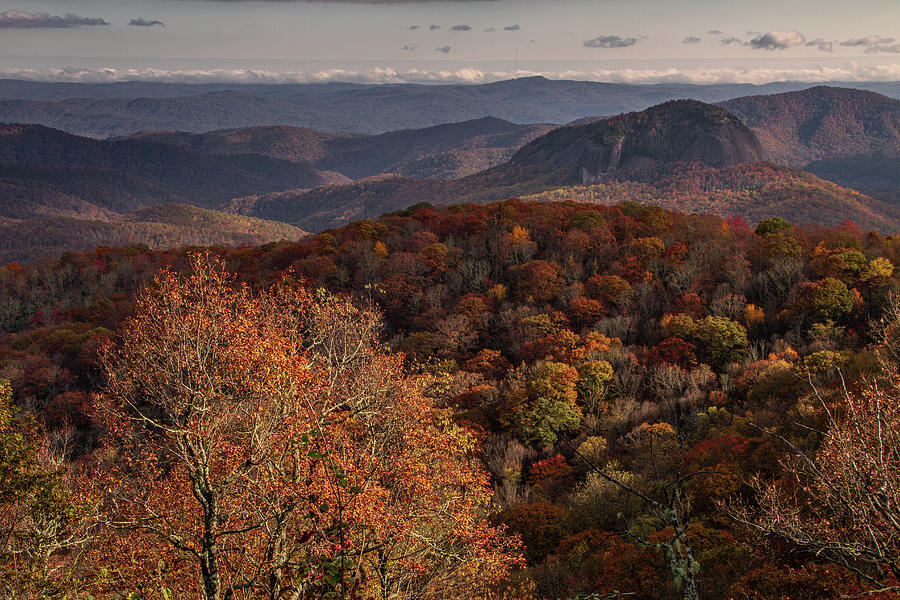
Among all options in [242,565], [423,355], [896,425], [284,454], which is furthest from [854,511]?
[423,355]

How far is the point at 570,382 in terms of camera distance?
152ft

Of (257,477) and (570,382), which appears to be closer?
(257,477)

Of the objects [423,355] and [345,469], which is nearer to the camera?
[345,469]

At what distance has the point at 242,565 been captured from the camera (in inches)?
584

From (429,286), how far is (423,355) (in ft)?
73.4

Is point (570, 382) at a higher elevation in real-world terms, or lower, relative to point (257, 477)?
lower

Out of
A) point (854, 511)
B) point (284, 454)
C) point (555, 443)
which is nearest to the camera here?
point (854, 511)

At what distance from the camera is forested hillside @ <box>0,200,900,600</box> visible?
48.6 ft

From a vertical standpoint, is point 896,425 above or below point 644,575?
above

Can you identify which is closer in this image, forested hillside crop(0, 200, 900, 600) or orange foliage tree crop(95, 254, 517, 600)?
orange foliage tree crop(95, 254, 517, 600)

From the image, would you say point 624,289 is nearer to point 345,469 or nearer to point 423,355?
point 423,355

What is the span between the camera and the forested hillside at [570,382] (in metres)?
14.8

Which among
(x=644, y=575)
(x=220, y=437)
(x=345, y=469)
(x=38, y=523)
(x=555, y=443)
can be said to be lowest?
(x=555, y=443)

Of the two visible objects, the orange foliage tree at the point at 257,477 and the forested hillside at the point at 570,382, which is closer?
the orange foliage tree at the point at 257,477
